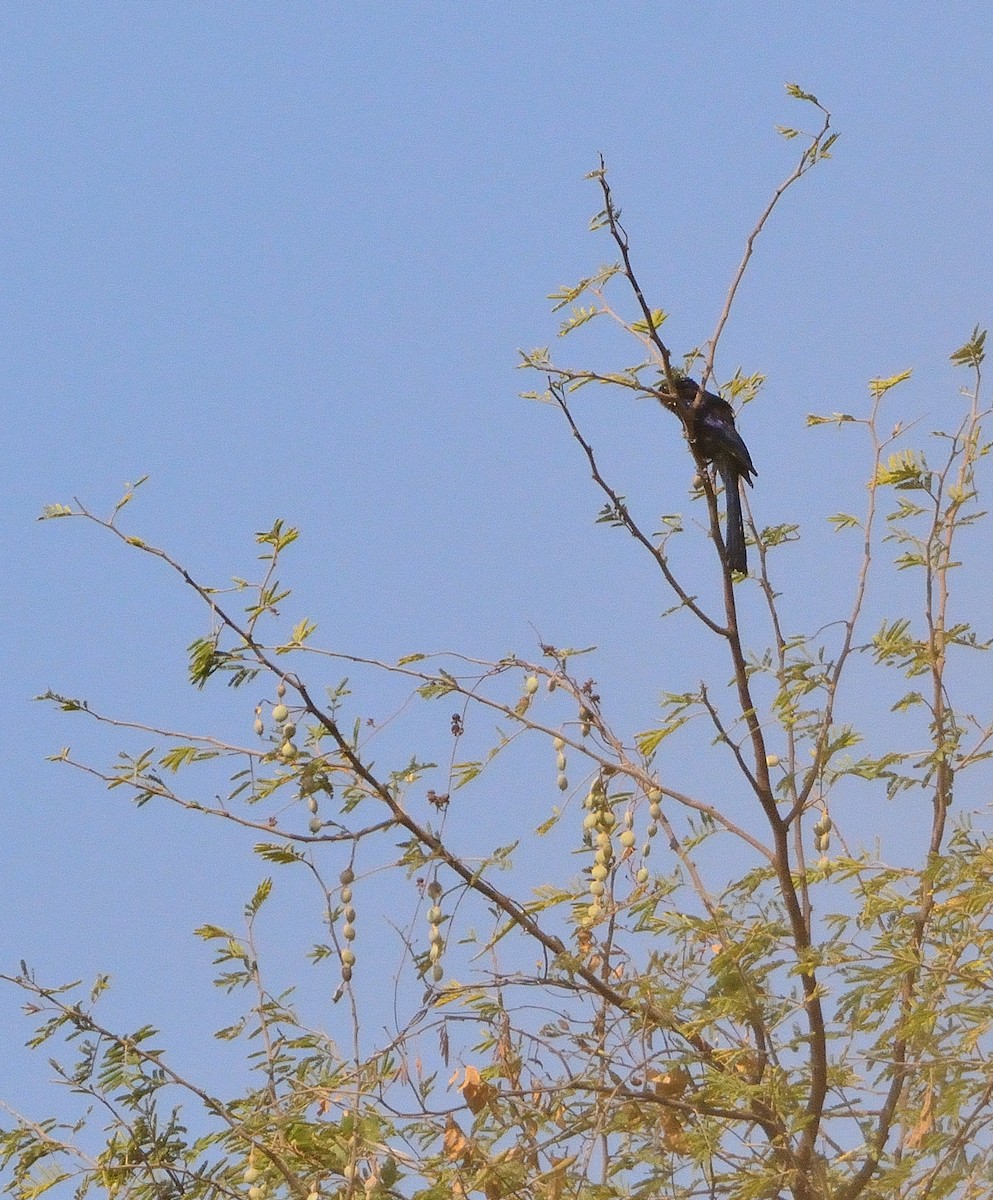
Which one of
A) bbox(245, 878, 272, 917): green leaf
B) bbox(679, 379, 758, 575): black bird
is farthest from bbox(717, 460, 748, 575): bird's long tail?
bbox(245, 878, 272, 917): green leaf

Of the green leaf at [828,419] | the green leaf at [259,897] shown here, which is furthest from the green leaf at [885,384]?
the green leaf at [259,897]

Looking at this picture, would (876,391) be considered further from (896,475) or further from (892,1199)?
(892,1199)

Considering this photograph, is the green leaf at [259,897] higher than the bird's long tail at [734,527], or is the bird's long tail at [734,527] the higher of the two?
the bird's long tail at [734,527]

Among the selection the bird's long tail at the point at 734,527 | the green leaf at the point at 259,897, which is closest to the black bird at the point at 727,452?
the bird's long tail at the point at 734,527

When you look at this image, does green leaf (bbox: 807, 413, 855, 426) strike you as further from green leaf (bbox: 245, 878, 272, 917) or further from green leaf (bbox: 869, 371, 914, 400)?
green leaf (bbox: 245, 878, 272, 917)

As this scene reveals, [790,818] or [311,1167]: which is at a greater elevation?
[790,818]

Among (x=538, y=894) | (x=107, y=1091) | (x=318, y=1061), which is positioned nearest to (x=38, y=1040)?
(x=107, y=1091)

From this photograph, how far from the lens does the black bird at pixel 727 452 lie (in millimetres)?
5945

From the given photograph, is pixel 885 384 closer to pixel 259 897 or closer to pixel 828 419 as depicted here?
pixel 828 419

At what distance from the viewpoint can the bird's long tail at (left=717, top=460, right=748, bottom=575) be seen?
19.6 feet

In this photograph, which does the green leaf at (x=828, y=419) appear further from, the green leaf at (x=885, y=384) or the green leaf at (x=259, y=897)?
the green leaf at (x=259, y=897)

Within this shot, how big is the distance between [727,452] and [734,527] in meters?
0.30

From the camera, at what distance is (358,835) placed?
174 inches

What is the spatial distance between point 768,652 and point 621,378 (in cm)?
101
